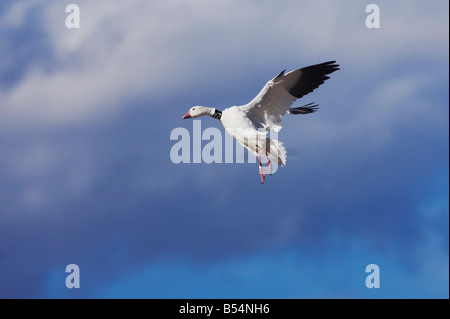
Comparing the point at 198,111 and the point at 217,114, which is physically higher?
the point at 198,111

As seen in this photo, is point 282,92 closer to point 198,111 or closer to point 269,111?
point 269,111

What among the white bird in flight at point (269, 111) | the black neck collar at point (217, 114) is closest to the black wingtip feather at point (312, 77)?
the white bird in flight at point (269, 111)

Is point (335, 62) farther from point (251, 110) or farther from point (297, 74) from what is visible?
point (251, 110)

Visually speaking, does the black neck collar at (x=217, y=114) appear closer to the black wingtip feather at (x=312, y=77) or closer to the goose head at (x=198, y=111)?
the goose head at (x=198, y=111)

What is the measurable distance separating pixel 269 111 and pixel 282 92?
2.81 ft

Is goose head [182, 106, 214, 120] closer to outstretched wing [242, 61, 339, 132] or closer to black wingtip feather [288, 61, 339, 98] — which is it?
outstretched wing [242, 61, 339, 132]

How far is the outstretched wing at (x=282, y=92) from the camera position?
2839 cm

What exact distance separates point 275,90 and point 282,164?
2721 mm

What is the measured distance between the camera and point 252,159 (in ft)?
92.4

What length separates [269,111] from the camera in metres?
29.1

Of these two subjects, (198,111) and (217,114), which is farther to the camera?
(198,111)

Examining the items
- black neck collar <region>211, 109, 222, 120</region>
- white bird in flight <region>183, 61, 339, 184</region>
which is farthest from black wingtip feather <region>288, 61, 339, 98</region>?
black neck collar <region>211, 109, 222, 120</region>

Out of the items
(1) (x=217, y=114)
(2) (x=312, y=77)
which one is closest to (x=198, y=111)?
(1) (x=217, y=114)

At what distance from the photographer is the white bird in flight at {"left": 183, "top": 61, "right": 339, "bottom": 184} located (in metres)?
27.6
